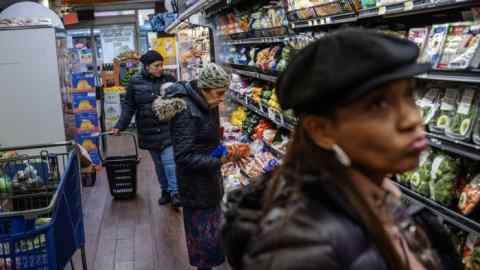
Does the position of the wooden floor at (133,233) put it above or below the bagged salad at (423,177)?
below


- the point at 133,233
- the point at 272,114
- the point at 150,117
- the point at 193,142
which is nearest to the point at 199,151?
the point at 193,142

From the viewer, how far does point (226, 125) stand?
19.8ft

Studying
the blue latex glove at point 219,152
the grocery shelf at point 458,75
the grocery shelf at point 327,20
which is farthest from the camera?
the blue latex glove at point 219,152

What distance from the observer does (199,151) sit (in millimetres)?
3377

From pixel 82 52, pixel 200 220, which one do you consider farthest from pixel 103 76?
pixel 200 220

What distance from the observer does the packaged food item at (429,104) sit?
2.53m

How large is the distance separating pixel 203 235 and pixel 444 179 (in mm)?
1675

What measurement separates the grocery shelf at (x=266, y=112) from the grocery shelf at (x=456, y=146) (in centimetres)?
131

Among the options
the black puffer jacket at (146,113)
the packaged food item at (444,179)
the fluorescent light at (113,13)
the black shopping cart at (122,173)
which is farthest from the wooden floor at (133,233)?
the fluorescent light at (113,13)

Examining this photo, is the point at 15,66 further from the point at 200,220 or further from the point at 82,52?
the point at 82,52

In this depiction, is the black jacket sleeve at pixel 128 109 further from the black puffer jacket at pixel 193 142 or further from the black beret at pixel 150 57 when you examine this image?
the black puffer jacket at pixel 193 142

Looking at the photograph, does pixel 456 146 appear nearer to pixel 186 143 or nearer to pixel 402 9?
pixel 402 9

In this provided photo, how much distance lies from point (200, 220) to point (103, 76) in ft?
28.8

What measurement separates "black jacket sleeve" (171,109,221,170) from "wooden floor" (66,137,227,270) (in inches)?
53.5
